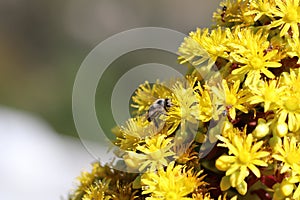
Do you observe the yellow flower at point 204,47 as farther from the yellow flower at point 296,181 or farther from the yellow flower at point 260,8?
the yellow flower at point 296,181

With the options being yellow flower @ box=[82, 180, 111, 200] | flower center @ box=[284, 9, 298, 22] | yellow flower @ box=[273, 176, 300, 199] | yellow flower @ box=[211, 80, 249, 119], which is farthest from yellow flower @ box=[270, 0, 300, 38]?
yellow flower @ box=[82, 180, 111, 200]

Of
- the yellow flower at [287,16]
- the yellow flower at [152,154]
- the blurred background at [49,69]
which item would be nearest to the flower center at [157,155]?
the yellow flower at [152,154]

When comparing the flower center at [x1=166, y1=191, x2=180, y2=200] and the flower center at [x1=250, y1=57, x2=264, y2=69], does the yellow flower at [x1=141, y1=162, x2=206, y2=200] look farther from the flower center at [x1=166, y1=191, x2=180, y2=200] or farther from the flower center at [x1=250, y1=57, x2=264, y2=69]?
the flower center at [x1=250, y1=57, x2=264, y2=69]

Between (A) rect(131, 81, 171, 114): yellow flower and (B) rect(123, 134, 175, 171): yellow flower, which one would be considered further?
(A) rect(131, 81, 171, 114): yellow flower

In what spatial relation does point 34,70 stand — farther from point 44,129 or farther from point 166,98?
point 166,98

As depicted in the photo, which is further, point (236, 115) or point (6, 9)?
point (6, 9)

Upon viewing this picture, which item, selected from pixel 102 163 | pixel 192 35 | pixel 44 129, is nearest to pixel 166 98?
pixel 192 35
